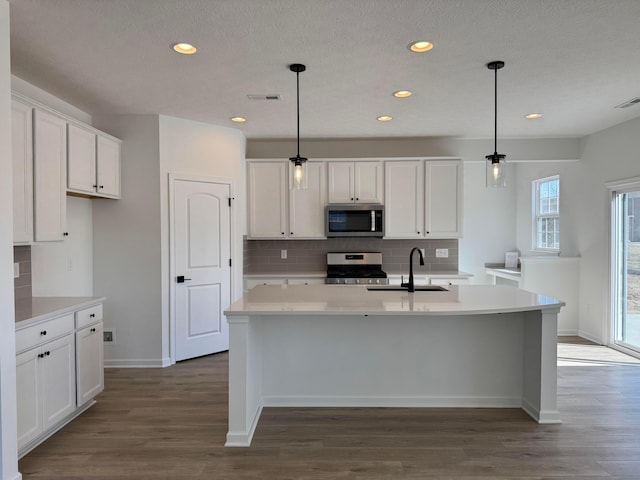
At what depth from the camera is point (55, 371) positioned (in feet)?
8.87

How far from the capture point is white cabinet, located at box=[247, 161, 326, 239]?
5168mm

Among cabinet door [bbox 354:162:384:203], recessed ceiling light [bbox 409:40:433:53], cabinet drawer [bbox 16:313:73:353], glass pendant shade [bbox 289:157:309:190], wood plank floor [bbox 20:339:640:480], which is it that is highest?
recessed ceiling light [bbox 409:40:433:53]

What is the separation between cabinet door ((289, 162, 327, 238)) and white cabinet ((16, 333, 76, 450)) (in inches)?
113

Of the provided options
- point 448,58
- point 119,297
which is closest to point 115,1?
point 448,58

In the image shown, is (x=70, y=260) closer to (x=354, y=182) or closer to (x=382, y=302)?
(x=382, y=302)

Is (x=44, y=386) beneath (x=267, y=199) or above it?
beneath

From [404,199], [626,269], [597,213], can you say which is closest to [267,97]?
[404,199]

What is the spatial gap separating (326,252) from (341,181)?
39.3 inches

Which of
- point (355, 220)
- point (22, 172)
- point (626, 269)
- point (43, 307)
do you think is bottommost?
point (43, 307)

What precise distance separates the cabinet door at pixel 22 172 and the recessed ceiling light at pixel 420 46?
8.50ft

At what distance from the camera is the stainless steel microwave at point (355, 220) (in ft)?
16.6

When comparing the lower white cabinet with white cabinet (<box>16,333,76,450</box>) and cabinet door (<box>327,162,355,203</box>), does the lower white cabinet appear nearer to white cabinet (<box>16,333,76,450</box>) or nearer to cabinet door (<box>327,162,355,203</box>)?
white cabinet (<box>16,333,76,450</box>)

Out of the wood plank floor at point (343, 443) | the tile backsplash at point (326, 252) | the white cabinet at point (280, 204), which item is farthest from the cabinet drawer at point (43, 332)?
the tile backsplash at point (326, 252)

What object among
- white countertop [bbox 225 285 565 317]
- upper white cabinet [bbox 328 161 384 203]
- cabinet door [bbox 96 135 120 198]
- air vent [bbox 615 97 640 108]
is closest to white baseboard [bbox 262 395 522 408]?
white countertop [bbox 225 285 565 317]
